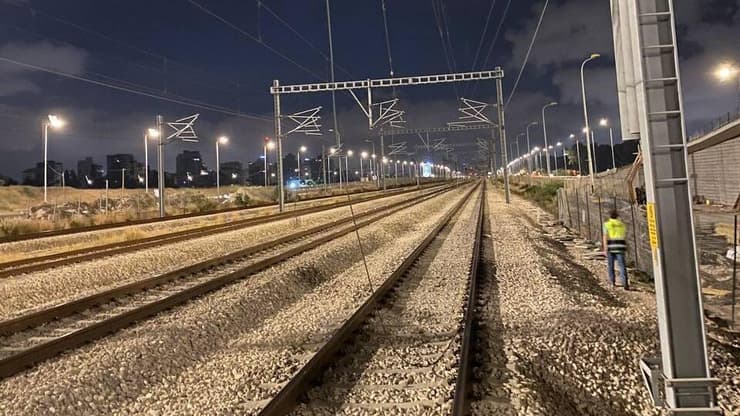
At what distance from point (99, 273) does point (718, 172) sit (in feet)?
97.0

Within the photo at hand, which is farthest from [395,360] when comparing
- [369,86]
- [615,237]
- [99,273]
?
[369,86]

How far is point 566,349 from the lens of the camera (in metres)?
6.30

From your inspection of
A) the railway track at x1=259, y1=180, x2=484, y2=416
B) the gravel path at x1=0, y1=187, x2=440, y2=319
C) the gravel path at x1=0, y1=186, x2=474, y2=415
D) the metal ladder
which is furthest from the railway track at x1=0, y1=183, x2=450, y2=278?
the metal ladder

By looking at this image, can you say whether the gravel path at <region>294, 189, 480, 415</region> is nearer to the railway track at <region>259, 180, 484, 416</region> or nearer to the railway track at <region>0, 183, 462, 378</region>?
the railway track at <region>259, 180, 484, 416</region>

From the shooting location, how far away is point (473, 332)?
280 inches

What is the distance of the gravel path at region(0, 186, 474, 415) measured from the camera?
535cm

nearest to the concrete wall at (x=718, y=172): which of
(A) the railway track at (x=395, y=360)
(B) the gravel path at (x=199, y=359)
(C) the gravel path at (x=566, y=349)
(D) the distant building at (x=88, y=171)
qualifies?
(C) the gravel path at (x=566, y=349)

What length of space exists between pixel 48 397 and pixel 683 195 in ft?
22.8

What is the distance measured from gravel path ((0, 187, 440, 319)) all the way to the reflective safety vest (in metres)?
11.0

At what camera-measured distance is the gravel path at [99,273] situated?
1010cm

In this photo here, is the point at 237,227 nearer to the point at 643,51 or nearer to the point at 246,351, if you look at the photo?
the point at 246,351

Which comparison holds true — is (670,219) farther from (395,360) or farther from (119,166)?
(119,166)

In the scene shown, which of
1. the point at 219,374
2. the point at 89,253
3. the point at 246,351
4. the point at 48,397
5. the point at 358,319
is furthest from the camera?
the point at 89,253

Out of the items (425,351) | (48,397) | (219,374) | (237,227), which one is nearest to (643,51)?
(425,351)
